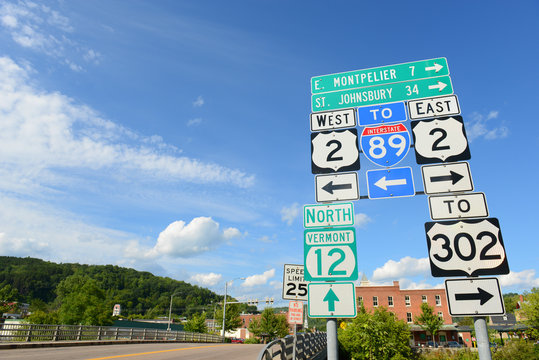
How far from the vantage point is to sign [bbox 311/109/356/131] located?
5.37m

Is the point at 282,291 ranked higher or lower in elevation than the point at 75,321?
higher

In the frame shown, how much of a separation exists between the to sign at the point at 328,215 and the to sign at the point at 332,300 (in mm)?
820

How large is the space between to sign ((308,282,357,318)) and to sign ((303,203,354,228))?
2.69 feet

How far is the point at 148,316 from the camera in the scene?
157000mm

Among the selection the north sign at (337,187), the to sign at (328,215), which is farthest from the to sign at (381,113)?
the to sign at (328,215)

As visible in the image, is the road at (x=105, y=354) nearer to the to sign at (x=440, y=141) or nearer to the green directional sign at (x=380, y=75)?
the green directional sign at (x=380, y=75)

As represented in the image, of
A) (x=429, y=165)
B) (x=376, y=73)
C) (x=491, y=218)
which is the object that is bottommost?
(x=491, y=218)

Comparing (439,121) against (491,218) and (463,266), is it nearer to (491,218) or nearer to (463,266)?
(491,218)

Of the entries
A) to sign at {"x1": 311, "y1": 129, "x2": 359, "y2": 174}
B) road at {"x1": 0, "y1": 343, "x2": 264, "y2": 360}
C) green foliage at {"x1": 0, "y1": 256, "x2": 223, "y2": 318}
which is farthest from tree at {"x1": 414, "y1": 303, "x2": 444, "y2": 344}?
green foliage at {"x1": 0, "y1": 256, "x2": 223, "y2": 318}

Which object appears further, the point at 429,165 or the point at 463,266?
the point at 429,165

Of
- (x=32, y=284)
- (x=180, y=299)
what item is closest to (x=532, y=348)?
(x=180, y=299)

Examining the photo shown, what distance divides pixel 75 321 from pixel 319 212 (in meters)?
64.6

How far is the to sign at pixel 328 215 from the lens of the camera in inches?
181

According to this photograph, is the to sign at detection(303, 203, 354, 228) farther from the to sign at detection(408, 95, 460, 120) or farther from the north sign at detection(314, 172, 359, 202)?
the to sign at detection(408, 95, 460, 120)
